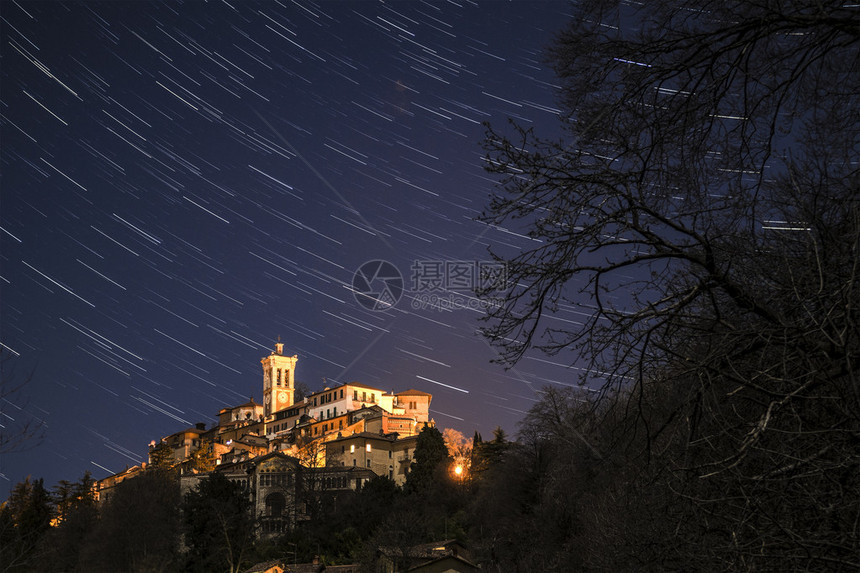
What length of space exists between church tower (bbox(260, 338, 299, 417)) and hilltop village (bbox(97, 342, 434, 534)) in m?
0.17

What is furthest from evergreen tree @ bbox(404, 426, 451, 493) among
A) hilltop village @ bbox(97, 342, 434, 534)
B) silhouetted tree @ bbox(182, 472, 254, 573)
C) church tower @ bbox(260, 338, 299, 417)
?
church tower @ bbox(260, 338, 299, 417)

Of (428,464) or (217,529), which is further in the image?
(428,464)

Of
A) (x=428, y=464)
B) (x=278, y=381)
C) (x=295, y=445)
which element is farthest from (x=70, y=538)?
(x=278, y=381)

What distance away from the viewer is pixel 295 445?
8619 cm

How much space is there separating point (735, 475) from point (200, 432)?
116 meters

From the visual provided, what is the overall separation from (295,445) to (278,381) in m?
47.9

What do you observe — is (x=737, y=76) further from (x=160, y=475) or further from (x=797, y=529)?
(x=160, y=475)

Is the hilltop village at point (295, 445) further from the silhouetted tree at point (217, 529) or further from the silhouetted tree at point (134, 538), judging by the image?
the silhouetted tree at point (134, 538)

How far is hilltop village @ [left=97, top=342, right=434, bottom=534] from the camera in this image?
2601 inches

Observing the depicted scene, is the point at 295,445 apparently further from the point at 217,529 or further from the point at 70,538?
the point at 217,529

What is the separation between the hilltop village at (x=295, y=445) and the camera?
66062mm

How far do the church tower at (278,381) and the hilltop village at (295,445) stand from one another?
17cm

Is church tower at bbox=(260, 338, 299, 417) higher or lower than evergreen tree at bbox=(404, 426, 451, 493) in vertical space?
higher

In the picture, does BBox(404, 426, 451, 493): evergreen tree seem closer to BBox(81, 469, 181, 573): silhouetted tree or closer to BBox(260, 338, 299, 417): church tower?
BBox(81, 469, 181, 573): silhouetted tree
